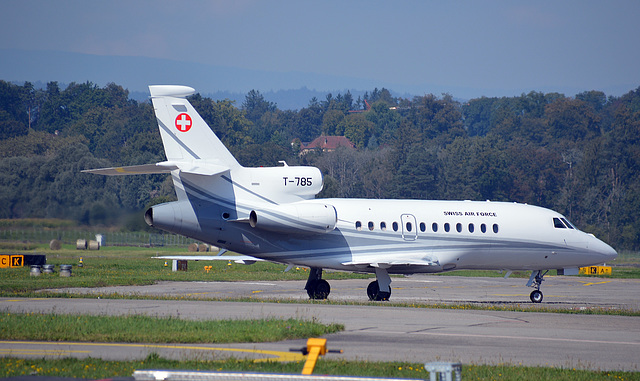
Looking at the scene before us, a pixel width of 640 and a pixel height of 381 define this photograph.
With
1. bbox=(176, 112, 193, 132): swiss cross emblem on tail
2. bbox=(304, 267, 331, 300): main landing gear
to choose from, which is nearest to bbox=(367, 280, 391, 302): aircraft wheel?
bbox=(304, 267, 331, 300): main landing gear

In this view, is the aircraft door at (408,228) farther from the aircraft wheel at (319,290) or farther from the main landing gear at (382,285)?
the aircraft wheel at (319,290)

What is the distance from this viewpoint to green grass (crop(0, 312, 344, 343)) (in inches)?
695

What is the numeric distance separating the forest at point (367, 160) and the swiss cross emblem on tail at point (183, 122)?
10.7m

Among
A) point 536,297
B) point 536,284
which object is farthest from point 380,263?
point 536,284

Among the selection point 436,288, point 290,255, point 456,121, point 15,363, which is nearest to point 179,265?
point 436,288

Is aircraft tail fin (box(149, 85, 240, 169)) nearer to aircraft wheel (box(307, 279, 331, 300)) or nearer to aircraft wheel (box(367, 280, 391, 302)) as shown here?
aircraft wheel (box(307, 279, 331, 300))

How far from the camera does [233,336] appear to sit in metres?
17.9

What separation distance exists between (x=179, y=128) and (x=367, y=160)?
9994 cm

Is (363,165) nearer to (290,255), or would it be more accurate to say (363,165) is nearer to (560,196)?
(560,196)

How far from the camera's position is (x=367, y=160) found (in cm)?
12669

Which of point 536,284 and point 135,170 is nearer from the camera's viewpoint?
point 135,170

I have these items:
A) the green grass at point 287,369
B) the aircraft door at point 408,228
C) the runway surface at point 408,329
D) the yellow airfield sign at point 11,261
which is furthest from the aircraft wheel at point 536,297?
the yellow airfield sign at point 11,261

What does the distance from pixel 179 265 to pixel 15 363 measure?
34.0m

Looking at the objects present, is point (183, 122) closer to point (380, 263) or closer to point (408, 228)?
point (380, 263)
